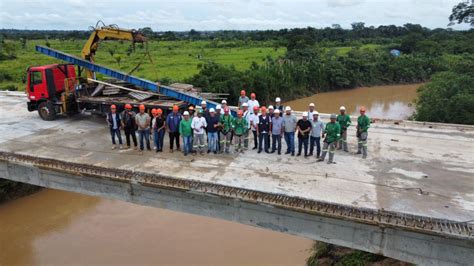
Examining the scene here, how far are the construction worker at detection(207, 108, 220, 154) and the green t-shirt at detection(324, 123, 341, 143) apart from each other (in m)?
2.86

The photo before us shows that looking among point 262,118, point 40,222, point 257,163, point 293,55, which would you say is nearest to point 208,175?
point 257,163

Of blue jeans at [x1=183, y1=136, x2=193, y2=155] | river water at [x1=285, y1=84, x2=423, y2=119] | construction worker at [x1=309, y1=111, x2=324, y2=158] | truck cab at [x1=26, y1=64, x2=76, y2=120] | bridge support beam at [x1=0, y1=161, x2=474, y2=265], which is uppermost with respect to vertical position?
truck cab at [x1=26, y1=64, x2=76, y2=120]

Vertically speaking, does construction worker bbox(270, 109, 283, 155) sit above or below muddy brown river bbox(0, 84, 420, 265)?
above

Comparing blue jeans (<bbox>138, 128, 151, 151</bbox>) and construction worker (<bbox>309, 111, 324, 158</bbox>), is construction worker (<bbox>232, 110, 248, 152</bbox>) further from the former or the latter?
blue jeans (<bbox>138, 128, 151, 151</bbox>)

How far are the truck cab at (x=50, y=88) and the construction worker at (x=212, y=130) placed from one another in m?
6.39

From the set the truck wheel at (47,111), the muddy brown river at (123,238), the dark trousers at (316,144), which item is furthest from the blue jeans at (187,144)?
the truck wheel at (47,111)

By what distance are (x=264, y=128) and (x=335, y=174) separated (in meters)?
2.31

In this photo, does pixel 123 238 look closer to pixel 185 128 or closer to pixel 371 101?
pixel 185 128

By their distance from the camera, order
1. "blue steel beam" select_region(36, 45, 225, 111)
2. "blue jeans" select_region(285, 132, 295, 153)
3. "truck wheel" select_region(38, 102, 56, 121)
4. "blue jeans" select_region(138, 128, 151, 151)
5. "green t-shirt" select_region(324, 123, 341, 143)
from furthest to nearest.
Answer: "truck wheel" select_region(38, 102, 56, 121) → "blue steel beam" select_region(36, 45, 225, 111) → "blue jeans" select_region(138, 128, 151, 151) → "blue jeans" select_region(285, 132, 295, 153) → "green t-shirt" select_region(324, 123, 341, 143)

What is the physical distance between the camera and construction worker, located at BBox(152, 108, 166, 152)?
10.6 metres

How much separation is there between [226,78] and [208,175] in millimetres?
20611

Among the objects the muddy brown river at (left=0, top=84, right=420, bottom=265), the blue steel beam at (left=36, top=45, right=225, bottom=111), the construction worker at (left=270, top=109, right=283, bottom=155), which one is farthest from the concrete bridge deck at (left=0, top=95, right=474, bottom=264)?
the muddy brown river at (left=0, top=84, right=420, bottom=265)

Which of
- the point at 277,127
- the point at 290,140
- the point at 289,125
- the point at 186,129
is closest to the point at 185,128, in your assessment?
the point at 186,129

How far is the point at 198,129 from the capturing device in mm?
10312
